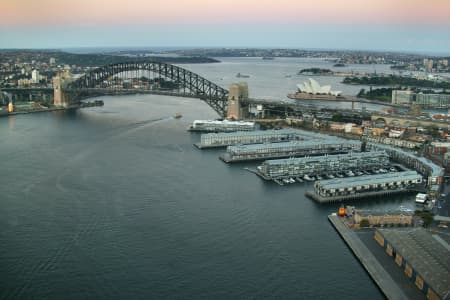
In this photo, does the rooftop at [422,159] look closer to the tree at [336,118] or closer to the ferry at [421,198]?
the ferry at [421,198]

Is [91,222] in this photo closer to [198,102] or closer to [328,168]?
[328,168]

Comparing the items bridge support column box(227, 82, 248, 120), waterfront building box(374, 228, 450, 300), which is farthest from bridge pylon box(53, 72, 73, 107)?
waterfront building box(374, 228, 450, 300)

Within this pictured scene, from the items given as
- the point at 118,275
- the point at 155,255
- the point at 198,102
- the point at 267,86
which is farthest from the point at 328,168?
the point at 267,86

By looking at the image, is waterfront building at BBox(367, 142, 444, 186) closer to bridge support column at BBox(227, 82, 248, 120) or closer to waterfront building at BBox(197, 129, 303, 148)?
waterfront building at BBox(197, 129, 303, 148)

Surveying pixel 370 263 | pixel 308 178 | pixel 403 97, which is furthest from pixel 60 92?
pixel 370 263

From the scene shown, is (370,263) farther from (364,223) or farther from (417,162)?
(417,162)

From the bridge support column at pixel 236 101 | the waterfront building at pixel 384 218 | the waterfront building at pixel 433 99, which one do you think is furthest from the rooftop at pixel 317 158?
the waterfront building at pixel 433 99
